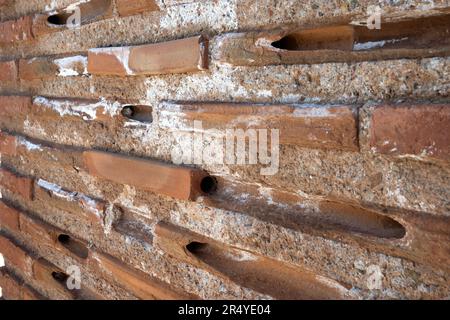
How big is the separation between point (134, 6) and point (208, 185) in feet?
1.60

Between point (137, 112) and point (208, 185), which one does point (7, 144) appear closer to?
point (137, 112)

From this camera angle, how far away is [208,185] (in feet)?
3.14

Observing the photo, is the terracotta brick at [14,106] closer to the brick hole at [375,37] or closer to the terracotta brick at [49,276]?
the terracotta brick at [49,276]

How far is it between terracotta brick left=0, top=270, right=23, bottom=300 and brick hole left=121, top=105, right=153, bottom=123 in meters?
1.05

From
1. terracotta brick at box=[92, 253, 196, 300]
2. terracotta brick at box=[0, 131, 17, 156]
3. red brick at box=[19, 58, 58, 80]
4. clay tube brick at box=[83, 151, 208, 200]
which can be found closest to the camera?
clay tube brick at box=[83, 151, 208, 200]

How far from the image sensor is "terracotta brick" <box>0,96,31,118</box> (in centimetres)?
145

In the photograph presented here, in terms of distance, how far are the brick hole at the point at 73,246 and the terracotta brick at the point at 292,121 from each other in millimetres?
693

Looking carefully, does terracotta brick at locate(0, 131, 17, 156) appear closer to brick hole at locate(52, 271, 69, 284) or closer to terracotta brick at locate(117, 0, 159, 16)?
brick hole at locate(52, 271, 69, 284)

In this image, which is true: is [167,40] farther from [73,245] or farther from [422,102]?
[73,245]

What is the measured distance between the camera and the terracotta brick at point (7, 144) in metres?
1.57

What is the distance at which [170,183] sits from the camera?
0.96 meters

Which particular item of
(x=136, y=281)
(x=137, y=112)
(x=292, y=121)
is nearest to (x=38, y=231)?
(x=136, y=281)

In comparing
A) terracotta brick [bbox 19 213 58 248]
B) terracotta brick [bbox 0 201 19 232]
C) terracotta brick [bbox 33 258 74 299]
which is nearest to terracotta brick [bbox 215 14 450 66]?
terracotta brick [bbox 19 213 58 248]

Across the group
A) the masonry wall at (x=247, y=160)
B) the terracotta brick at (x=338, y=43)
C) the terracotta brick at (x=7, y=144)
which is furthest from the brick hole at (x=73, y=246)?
the terracotta brick at (x=338, y=43)
